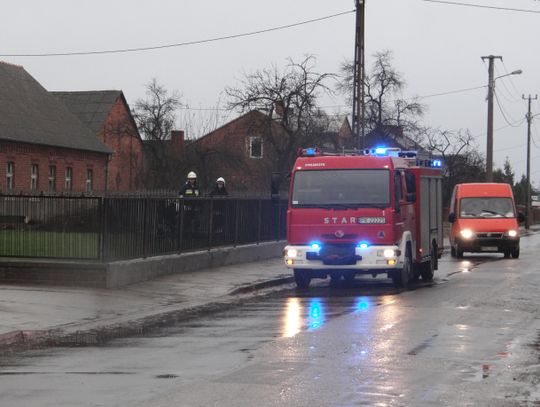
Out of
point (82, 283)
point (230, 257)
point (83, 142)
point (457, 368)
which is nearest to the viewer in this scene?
point (457, 368)

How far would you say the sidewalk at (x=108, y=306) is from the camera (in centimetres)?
1190

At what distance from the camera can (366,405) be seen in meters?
7.41

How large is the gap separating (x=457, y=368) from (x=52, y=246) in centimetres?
1036

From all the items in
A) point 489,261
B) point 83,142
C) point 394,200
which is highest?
point 83,142

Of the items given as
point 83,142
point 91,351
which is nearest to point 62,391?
point 91,351

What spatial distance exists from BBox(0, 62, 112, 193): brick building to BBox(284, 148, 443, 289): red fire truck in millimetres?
26582

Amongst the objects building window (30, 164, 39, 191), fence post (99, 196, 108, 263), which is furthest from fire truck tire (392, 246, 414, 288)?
building window (30, 164, 39, 191)

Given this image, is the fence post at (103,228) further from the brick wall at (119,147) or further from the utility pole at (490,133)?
the brick wall at (119,147)

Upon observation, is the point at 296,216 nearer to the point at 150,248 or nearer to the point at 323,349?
the point at 150,248

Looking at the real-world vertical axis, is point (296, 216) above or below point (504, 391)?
above

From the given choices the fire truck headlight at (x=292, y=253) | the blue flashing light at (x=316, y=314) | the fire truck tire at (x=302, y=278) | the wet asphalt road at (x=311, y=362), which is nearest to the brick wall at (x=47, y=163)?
the fire truck tire at (x=302, y=278)

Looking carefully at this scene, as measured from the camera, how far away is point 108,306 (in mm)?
→ 14688

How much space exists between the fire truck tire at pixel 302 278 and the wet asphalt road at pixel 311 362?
10.9 ft

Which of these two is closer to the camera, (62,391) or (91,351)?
(62,391)
